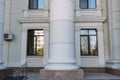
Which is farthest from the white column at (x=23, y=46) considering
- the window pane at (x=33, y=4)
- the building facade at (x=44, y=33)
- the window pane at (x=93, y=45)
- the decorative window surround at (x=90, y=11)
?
the window pane at (x=93, y=45)

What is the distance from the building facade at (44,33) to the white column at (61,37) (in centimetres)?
672

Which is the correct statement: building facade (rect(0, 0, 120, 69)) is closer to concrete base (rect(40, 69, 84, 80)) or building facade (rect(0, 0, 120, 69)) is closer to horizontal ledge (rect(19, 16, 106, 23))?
horizontal ledge (rect(19, 16, 106, 23))

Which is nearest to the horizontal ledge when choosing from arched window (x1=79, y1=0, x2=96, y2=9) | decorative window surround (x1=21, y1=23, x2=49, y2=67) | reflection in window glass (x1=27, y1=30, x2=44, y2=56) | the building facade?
the building facade

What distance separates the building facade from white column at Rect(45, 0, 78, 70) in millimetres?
6722

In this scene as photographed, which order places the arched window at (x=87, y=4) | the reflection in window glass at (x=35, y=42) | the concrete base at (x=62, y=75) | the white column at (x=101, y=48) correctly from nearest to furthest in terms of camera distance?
the concrete base at (x=62, y=75), the white column at (x=101, y=48), the reflection in window glass at (x=35, y=42), the arched window at (x=87, y=4)

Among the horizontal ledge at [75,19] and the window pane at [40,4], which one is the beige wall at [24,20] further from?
the window pane at [40,4]

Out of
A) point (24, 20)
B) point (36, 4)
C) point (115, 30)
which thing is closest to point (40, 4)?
point (36, 4)

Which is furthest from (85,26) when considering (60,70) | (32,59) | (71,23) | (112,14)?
(60,70)

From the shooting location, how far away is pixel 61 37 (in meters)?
7.10

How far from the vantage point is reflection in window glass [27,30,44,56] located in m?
14.5

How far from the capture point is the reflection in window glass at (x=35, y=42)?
1446cm

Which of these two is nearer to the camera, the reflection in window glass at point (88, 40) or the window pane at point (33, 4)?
the reflection in window glass at point (88, 40)

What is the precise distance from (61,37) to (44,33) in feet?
24.2

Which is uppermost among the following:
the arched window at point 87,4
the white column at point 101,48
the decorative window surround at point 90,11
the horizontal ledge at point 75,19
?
the arched window at point 87,4
